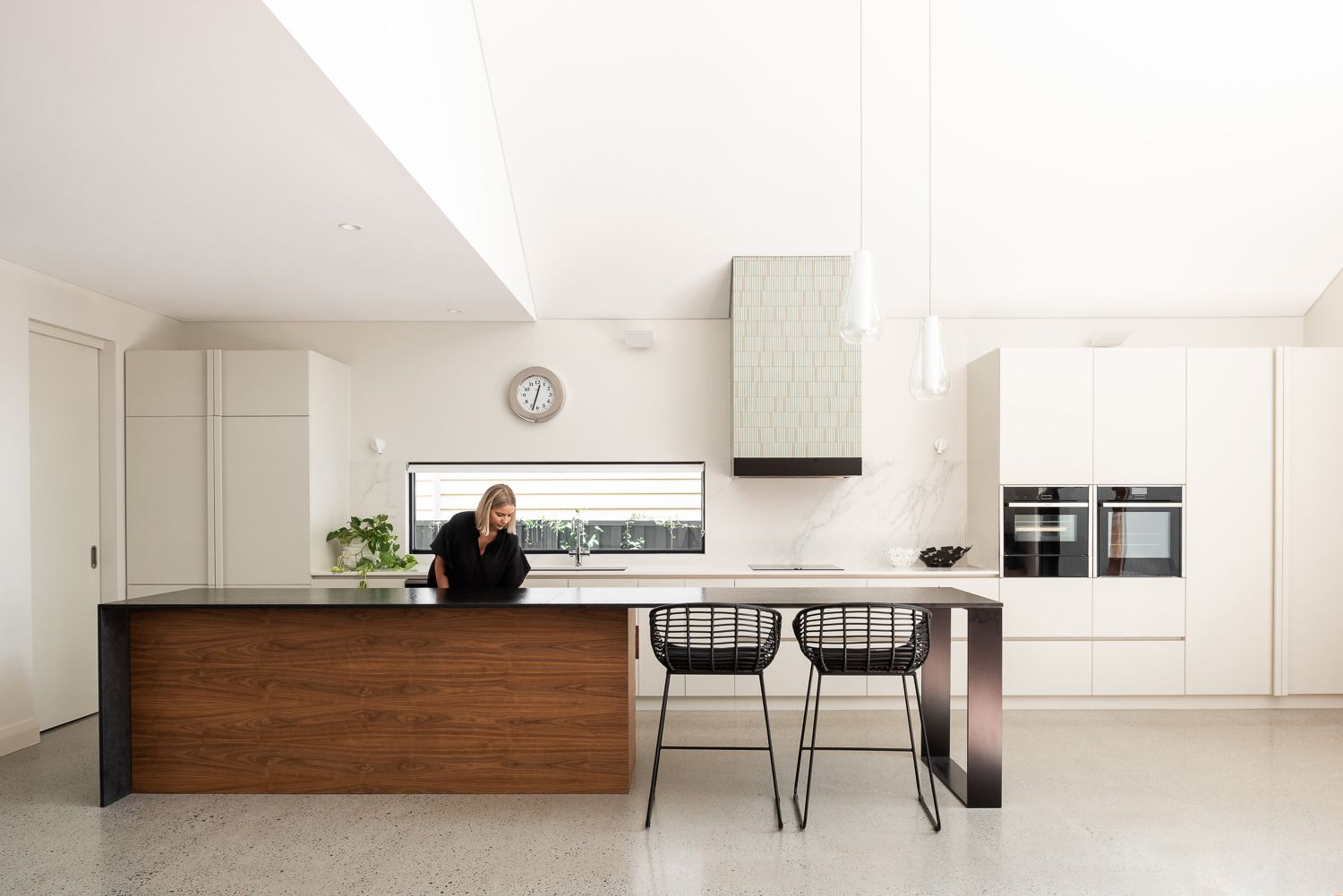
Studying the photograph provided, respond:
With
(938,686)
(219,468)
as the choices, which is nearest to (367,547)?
(219,468)

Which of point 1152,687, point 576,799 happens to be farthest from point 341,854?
point 1152,687

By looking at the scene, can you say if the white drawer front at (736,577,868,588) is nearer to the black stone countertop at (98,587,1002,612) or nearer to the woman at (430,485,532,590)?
the black stone countertop at (98,587,1002,612)

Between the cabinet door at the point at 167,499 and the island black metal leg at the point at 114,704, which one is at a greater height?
the cabinet door at the point at 167,499

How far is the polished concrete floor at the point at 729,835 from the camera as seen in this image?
294cm

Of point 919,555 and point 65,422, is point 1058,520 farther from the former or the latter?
point 65,422

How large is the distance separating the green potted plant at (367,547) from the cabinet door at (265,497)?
0.24m

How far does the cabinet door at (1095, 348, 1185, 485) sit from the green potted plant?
4.29m

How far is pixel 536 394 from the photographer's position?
579 centimetres

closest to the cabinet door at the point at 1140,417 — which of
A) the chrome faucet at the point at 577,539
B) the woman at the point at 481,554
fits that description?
the chrome faucet at the point at 577,539

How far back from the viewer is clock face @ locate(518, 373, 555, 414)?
5.78 metres

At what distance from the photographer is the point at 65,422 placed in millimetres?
4930

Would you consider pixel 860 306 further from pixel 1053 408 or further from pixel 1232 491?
pixel 1232 491

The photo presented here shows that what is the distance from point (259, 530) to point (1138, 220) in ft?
18.2

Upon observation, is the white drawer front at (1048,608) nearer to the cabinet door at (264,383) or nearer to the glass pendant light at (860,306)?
the glass pendant light at (860,306)
